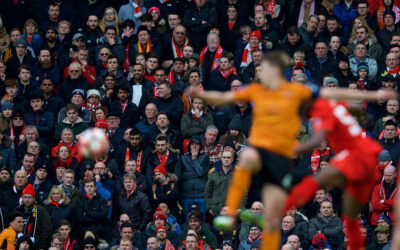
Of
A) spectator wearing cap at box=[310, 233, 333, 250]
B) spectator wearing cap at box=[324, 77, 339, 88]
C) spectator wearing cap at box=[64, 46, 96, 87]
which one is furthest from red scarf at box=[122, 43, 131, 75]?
spectator wearing cap at box=[310, 233, 333, 250]

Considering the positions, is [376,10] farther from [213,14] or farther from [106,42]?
[106,42]

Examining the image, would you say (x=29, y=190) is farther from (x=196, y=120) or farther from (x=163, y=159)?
(x=196, y=120)

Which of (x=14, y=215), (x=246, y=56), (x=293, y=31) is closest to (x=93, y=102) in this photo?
(x=14, y=215)

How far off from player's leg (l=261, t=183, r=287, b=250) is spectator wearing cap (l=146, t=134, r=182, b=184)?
7136 mm

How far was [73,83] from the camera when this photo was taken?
72.7 ft

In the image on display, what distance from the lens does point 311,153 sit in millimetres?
19625

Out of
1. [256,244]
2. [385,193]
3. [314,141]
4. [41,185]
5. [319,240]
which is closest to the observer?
[314,141]

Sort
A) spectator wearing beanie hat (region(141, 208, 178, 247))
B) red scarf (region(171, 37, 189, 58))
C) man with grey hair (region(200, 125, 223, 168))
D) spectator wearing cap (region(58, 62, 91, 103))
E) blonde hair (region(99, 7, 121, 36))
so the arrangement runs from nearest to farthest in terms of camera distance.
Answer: spectator wearing beanie hat (region(141, 208, 178, 247))
man with grey hair (region(200, 125, 223, 168))
spectator wearing cap (region(58, 62, 91, 103))
red scarf (region(171, 37, 189, 58))
blonde hair (region(99, 7, 121, 36))

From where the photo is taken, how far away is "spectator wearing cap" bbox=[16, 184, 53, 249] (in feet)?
63.2

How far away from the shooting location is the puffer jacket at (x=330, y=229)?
1836 cm

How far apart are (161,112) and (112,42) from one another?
11.0 ft

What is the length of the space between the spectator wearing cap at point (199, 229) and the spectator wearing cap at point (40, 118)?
161 inches

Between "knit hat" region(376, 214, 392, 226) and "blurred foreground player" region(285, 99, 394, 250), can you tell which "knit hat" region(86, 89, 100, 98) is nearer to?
"knit hat" region(376, 214, 392, 226)

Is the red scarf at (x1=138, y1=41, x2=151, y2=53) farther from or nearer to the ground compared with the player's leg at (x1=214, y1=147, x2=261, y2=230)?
nearer to the ground
